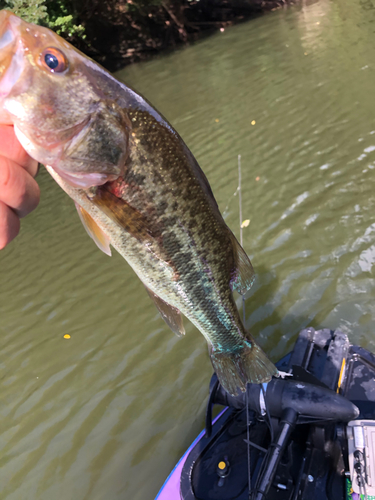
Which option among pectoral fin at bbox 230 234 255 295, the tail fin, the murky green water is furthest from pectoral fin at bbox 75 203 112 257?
the murky green water

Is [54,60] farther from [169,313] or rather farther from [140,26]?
[140,26]

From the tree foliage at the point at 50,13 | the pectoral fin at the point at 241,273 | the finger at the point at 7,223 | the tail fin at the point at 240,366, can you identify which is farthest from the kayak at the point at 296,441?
the tree foliage at the point at 50,13

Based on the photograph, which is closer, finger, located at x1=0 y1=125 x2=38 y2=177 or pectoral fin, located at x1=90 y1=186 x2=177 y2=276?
finger, located at x1=0 y1=125 x2=38 y2=177

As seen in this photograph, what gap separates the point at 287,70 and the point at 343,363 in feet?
34.4

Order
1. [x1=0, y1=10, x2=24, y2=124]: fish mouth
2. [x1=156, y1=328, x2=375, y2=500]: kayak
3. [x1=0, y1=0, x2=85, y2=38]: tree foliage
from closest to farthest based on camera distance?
[x1=0, y1=10, x2=24, y2=124]: fish mouth < [x1=156, y1=328, x2=375, y2=500]: kayak < [x1=0, y1=0, x2=85, y2=38]: tree foliage

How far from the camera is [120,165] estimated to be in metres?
1.22

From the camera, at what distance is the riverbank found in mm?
20266

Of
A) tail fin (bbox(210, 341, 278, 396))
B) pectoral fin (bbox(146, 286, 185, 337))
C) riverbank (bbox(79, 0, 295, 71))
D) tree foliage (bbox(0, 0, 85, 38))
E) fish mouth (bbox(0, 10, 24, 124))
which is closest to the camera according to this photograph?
fish mouth (bbox(0, 10, 24, 124))

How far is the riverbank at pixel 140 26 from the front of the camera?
20266 mm

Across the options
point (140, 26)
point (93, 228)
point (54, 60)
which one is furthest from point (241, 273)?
point (140, 26)

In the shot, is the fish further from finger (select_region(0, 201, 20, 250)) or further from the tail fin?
the tail fin

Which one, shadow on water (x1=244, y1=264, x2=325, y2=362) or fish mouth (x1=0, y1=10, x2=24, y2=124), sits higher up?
fish mouth (x1=0, y1=10, x2=24, y2=124)

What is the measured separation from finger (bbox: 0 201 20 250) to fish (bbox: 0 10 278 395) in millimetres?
198

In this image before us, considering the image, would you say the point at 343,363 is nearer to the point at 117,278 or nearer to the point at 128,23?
the point at 117,278
